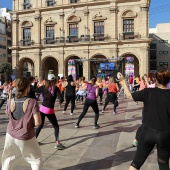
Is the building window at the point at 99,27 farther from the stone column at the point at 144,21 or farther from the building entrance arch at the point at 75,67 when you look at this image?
the stone column at the point at 144,21

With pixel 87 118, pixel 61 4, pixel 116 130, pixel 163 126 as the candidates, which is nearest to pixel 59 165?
pixel 163 126

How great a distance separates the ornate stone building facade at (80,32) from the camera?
29.7 metres

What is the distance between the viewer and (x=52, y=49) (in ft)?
108

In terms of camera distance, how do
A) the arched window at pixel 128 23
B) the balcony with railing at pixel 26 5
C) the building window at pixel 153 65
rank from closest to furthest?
the arched window at pixel 128 23
the balcony with railing at pixel 26 5
the building window at pixel 153 65

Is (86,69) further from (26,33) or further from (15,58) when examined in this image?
(26,33)

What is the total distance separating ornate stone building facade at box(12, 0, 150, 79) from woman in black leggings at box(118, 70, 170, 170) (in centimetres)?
2474

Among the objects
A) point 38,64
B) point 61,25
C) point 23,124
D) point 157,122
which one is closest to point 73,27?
point 61,25

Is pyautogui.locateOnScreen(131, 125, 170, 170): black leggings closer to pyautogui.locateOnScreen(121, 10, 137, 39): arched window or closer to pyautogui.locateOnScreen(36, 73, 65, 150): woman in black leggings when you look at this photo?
pyautogui.locateOnScreen(36, 73, 65, 150): woman in black leggings

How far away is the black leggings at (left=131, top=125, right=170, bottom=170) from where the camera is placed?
9.45 feet

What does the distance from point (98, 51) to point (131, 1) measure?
7.85 metres

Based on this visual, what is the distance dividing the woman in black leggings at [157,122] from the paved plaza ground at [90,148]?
4.30 feet

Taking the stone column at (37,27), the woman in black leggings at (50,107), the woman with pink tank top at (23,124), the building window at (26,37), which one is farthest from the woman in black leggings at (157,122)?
the building window at (26,37)

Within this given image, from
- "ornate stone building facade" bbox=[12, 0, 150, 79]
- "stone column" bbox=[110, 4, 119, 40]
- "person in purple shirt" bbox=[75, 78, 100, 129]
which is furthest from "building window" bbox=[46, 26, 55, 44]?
"person in purple shirt" bbox=[75, 78, 100, 129]

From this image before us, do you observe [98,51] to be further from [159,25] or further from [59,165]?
[159,25]
